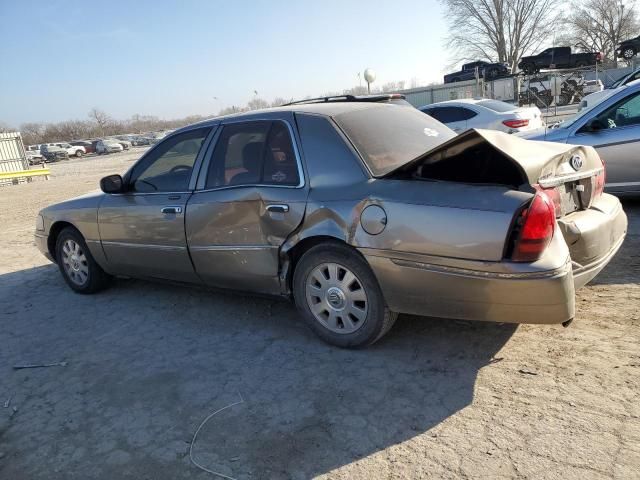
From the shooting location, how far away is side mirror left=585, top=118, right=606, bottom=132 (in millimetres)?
6207

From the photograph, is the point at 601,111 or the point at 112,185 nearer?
the point at 112,185

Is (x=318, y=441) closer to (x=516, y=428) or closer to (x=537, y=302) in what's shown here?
(x=516, y=428)

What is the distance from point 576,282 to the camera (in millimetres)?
3018

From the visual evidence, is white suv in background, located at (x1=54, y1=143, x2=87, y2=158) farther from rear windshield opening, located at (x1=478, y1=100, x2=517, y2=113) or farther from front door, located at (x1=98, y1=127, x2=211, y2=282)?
front door, located at (x1=98, y1=127, x2=211, y2=282)

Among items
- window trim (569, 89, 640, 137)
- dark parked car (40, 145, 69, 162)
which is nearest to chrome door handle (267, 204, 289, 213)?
window trim (569, 89, 640, 137)

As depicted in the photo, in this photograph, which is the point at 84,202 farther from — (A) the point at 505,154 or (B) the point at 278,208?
(A) the point at 505,154

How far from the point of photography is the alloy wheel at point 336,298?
337cm

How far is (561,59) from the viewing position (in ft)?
117

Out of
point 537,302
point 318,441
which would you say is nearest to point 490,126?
point 537,302

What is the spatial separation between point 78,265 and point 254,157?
2.64 m

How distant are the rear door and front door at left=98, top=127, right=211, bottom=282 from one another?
15.3ft

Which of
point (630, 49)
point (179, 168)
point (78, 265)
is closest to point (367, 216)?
point (179, 168)

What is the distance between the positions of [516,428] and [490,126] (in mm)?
9930

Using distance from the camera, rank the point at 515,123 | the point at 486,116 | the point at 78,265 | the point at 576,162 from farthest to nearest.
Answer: the point at 486,116 → the point at 515,123 → the point at 78,265 → the point at 576,162
